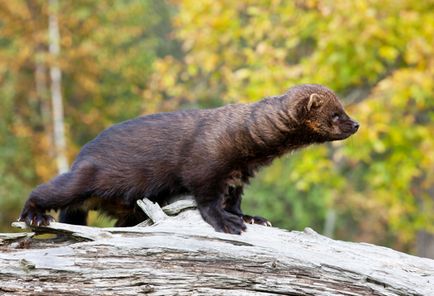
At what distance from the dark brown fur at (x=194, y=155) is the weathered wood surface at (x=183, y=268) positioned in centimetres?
36

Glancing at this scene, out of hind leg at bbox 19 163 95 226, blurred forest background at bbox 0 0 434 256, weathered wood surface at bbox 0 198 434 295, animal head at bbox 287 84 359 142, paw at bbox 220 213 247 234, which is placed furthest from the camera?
blurred forest background at bbox 0 0 434 256

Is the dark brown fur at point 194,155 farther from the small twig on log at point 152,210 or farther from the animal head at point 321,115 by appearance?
the small twig on log at point 152,210

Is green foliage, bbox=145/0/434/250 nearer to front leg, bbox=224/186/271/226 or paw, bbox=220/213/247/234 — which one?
front leg, bbox=224/186/271/226

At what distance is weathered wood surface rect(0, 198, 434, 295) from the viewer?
181 inches

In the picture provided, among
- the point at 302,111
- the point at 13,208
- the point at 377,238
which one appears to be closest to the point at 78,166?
the point at 302,111

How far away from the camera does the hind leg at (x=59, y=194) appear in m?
5.35

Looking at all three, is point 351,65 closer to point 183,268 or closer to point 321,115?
point 321,115

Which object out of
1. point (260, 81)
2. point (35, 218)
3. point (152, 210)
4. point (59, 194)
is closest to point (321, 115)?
point (152, 210)

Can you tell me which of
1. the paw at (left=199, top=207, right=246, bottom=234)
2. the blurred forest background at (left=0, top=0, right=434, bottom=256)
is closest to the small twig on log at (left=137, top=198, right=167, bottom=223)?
the paw at (left=199, top=207, right=246, bottom=234)

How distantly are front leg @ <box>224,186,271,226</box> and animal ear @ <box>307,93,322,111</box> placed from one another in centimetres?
75

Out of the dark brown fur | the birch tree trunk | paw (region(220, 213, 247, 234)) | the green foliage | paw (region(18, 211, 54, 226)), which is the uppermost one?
the birch tree trunk

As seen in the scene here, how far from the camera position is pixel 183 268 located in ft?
15.5

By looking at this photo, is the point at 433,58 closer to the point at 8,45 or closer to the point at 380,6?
the point at 380,6

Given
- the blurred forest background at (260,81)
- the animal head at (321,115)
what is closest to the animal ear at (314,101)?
the animal head at (321,115)
